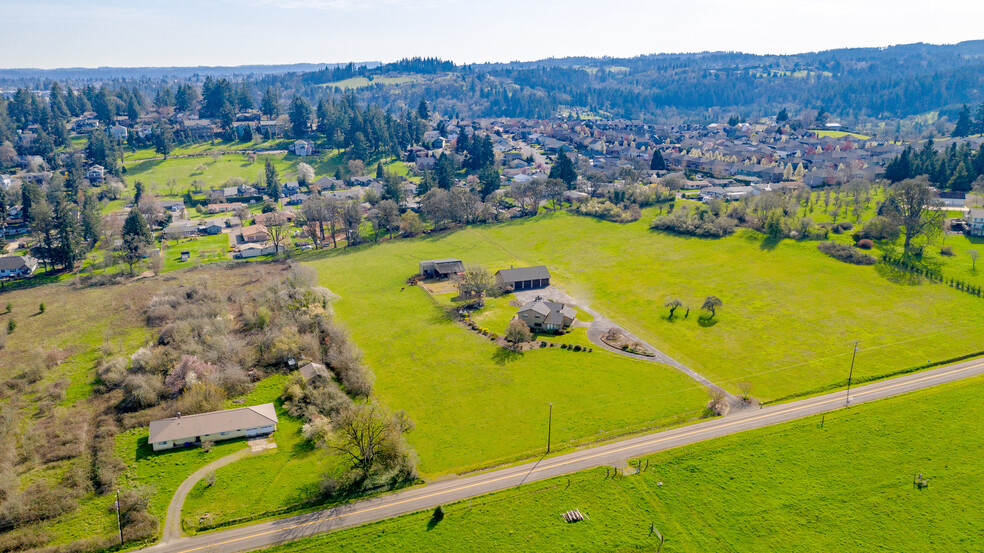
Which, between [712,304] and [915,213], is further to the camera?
[915,213]

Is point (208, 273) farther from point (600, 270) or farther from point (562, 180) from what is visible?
point (562, 180)

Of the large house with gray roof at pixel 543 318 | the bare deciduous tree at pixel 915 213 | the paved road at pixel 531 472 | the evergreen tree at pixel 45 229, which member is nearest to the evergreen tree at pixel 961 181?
the bare deciduous tree at pixel 915 213

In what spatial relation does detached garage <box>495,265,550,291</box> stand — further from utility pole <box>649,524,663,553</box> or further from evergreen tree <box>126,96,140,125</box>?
evergreen tree <box>126,96,140,125</box>

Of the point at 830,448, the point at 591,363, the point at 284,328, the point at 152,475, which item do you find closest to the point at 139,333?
the point at 284,328

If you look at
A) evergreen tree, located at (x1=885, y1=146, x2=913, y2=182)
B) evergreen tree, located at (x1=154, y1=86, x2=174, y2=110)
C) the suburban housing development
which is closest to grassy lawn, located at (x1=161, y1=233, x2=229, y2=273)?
the suburban housing development

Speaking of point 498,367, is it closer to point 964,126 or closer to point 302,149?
point 302,149

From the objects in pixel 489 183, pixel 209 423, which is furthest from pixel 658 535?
pixel 489 183
